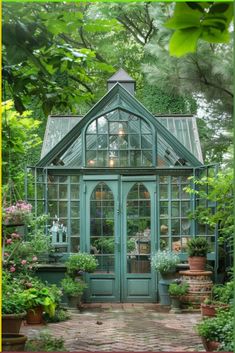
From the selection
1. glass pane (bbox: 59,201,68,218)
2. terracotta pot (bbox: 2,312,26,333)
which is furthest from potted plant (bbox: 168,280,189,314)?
terracotta pot (bbox: 2,312,26,333)

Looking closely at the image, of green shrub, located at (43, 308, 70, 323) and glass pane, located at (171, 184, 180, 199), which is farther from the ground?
glass pane, located at (171, 184, 180, 199)

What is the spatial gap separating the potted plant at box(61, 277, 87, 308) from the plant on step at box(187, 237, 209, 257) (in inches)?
53.6

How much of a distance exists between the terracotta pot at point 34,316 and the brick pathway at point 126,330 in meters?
0.11

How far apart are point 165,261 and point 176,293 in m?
0.49

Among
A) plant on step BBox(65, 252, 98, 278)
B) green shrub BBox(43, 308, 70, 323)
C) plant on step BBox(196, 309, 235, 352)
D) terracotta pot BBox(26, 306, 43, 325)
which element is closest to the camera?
plant on step BBox(196, 309, 235, 352)

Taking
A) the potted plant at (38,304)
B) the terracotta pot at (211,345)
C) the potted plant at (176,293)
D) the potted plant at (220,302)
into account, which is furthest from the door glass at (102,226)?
the terracotta pot at (211,345)

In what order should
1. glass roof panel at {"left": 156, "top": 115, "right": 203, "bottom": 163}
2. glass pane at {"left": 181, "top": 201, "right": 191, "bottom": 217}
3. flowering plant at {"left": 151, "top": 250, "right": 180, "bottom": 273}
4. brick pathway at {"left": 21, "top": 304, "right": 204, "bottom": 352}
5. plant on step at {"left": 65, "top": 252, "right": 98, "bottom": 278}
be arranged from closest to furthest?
brick pathway at {"left": 21, "top": 304, "right": 204, "bottom": 352} < plant on step at {"left": 65, "top": 252, "right": 98, "bottom": 278} < flowering plant at {"left": 151, "top": 250, "right": 180, "bottom": 273} < glass pane at {"left": 181, "top": 201, "right": 191, "bottom": 217} < glass roof panel at {"left": 156, "top": 115, "right": 203, "bottom": 163}

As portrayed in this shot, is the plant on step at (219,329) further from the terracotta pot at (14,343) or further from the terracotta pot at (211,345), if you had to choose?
the terracotta pot at (14,343)

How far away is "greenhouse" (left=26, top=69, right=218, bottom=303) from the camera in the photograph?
7.22m

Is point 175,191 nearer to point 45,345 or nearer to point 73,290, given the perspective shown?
point 73,290

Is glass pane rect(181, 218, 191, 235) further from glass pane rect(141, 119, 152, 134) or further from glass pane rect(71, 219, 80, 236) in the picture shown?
glass pane rect(71, 219, 80, 236)

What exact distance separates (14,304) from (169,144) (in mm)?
3514

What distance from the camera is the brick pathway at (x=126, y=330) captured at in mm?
4906

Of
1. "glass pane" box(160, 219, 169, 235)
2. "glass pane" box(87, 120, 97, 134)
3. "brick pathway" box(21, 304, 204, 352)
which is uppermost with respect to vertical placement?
"glass pane" box(87, 120, 97, 134)
